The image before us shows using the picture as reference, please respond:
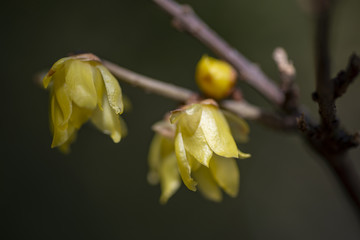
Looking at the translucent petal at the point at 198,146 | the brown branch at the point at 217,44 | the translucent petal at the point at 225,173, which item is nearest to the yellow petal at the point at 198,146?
the translucent petal at the point at 198,146

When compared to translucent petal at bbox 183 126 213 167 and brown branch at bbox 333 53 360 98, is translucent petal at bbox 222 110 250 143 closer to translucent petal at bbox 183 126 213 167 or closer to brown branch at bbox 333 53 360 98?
translucent petal at bbox 183 126 213 167

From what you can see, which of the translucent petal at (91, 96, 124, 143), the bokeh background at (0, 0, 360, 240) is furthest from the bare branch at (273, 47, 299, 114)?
the bokeh background at (0, 0, 360, 240)

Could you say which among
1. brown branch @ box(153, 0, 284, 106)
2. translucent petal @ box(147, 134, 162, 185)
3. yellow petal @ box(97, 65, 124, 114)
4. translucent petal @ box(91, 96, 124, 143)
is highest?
brown branch @ box(153, 0, 284, 106)

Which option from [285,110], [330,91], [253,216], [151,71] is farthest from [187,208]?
[330,91]

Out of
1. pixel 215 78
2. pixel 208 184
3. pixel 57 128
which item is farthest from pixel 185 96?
pixel 57 128

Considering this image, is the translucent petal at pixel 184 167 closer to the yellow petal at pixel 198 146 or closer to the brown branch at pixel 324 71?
the yellow petal at pixel 198 146

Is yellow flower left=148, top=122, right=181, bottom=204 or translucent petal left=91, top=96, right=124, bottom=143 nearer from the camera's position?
translucent petal left=91, top=96, right=124, bottom=143

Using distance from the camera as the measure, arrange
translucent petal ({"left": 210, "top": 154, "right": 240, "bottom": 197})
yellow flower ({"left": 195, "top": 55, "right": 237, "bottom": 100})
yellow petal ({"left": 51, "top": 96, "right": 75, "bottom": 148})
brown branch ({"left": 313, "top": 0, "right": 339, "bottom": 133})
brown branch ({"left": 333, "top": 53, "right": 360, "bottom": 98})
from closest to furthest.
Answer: brown branch ({"left": 313, "top": 0, "right": 339, "bottom": 133}) < brown branch ({"left": 333, "top": 53, "right": 360, "bottom": 98}) < yellow petal ({"left": 51, "top": 96, "right": 75, "bottom": 148}) < translucent petal ({"left": 210, "top": 154, "right": 240, "bottom": 197}) < yellow flower ({"left": 195, "top": 55, "right": 237, "bottom": 100})
